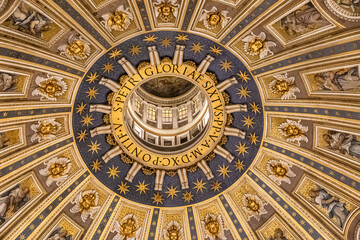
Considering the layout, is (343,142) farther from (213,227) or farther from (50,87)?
(50,87)

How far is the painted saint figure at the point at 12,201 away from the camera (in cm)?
1666

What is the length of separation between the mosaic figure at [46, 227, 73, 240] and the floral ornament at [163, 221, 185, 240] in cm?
520

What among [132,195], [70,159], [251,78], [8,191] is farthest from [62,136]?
[251,78]

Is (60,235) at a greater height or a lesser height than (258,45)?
lesser

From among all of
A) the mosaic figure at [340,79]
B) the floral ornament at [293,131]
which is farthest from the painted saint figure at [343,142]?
the mosaic figure at [340,79]

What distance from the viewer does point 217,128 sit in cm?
1994

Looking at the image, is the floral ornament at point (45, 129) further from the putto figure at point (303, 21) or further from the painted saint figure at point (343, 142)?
the painted saint figure at point (343, 142)

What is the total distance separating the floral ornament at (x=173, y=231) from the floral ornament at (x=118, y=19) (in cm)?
1131

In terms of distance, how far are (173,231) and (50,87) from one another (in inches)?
405

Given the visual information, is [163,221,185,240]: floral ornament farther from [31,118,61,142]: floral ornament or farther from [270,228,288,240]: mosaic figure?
[31,118,61,142]: floral ornament

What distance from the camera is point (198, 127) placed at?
22672 millimetres

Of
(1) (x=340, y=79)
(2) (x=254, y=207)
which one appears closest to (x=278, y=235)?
(2) (x=254, y=207)

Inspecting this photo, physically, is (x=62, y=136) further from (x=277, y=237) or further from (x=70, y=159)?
(x=277, y=237)

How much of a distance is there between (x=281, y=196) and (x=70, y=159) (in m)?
11.3
